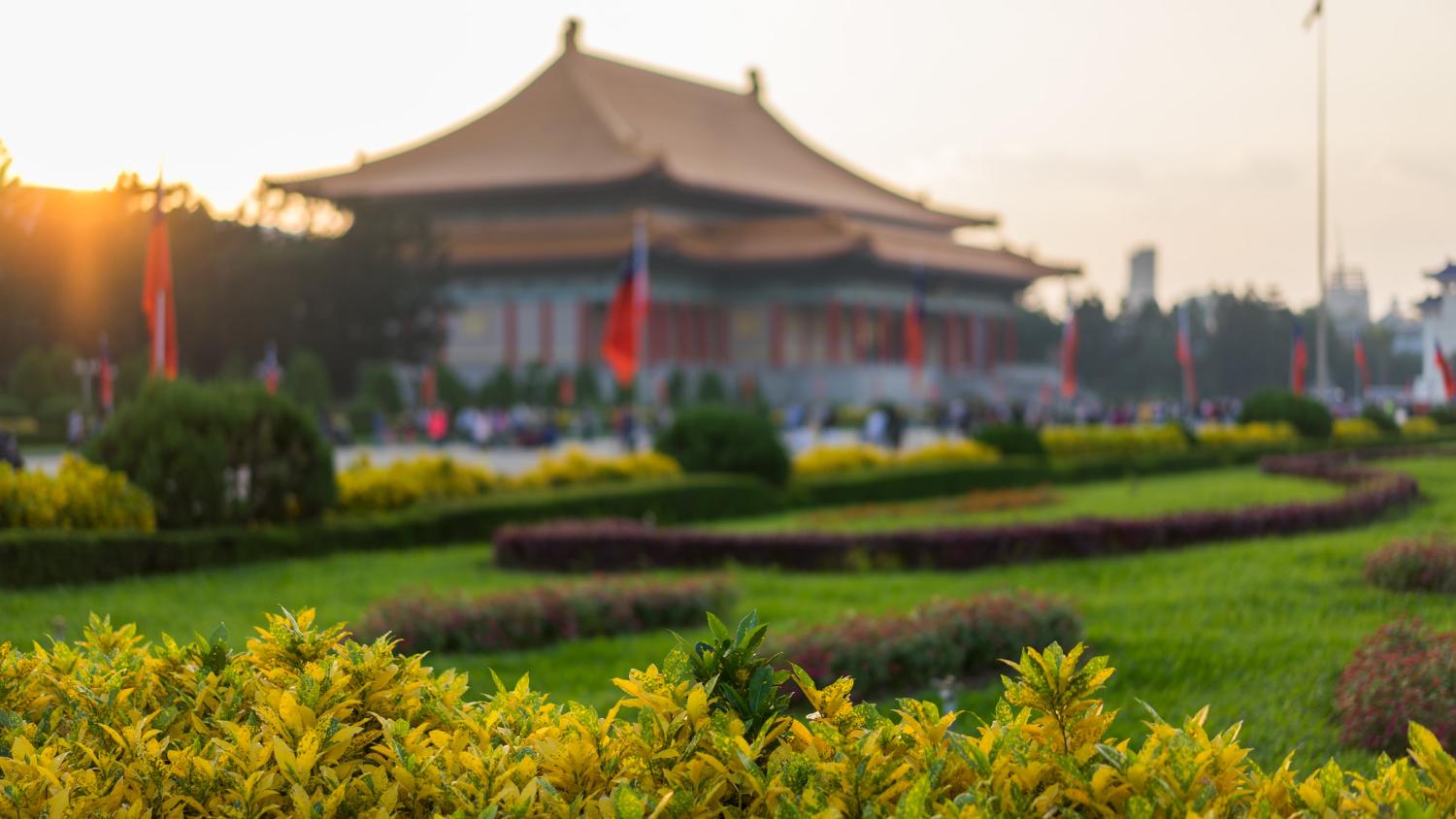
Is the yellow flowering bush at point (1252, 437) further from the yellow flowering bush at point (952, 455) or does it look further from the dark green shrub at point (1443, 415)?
the dark green shrub at point (1443, 415)

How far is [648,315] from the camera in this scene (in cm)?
3944

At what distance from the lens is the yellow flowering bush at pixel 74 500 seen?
8883mm

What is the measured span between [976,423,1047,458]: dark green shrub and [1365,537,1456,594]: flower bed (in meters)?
11.8

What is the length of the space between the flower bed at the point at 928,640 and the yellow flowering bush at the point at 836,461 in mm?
10290

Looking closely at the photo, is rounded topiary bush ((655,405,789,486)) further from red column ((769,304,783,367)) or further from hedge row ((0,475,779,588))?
red column ((769,304,783,367))

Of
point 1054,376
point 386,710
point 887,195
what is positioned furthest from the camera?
point 1054,376

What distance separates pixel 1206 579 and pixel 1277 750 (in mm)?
3469

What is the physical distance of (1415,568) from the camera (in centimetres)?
774

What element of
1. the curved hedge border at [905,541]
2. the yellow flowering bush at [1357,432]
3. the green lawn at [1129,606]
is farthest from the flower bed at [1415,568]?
the yellow flowering bush at [1357,432]

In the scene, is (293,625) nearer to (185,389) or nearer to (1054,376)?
(185,389)

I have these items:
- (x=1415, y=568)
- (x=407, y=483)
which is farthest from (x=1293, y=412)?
(x=1415, y=568)

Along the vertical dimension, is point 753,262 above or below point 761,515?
above

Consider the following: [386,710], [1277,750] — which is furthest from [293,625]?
[1277,750]

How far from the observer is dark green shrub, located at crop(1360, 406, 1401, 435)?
25938 mm
